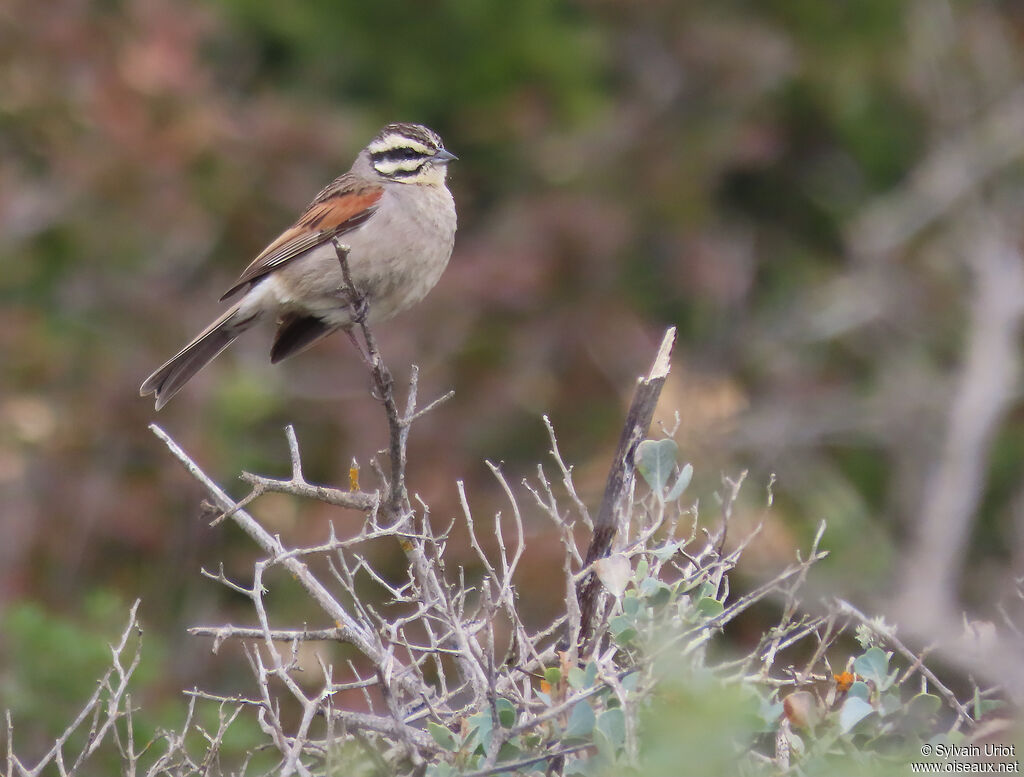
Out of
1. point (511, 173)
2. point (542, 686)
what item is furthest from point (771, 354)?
point (542, 686)

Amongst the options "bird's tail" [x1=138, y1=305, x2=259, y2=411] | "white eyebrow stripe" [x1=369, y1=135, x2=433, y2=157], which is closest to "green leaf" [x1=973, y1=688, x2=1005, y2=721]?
"bird's tail" [x1=138, y1=305, x2=259, y2=411]

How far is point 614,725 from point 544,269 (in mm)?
9710

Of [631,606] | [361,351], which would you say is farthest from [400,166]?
[631,606]

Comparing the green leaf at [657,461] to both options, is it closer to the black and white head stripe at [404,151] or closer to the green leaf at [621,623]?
the green leaf at [621,623]

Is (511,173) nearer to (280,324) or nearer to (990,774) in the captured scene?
(280,324)

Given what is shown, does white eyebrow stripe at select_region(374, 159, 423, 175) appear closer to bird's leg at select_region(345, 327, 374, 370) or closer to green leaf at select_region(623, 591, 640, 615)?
bird's leg at select_region(345, 327, 374, 370)

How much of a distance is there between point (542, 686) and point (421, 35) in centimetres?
1057

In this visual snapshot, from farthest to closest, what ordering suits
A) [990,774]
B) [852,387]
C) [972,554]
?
[852,387]
[972,554]
[990,774]

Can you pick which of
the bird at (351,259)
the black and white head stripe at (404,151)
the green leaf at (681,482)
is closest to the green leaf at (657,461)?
the green leaf at (681,482)

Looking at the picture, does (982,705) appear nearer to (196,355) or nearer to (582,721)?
(582,721)

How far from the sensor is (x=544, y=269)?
12.5m

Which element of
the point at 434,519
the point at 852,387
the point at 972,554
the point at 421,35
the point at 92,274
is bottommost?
the point at 972,554

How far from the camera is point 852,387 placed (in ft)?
41.7

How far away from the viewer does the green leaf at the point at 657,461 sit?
11.7ft
